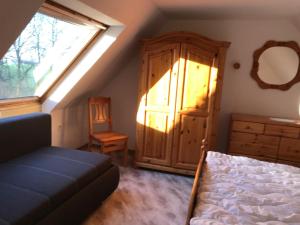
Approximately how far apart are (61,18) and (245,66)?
2.58 m

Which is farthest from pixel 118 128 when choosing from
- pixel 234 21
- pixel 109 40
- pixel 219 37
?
pixel 234 21

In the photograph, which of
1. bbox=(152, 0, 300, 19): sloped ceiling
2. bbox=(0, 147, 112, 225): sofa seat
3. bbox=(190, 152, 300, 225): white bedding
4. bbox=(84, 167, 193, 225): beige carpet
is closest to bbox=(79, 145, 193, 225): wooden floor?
bbox=(84, 167, 193, 225): beige carpet

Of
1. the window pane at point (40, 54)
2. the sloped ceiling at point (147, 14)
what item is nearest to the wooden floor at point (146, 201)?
the sloped ceiling at point (147, 14)

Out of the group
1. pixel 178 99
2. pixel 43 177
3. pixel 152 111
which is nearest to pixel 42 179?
pixel 43 177

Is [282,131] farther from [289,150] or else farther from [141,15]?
[141,15]

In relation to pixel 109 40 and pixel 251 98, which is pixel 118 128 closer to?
pixel 109 40

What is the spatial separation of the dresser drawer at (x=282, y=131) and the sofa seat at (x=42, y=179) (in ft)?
6.94

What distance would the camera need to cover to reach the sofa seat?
5.27ft

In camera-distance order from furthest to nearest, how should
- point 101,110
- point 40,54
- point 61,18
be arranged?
point 101,110, point 40,54, point 61,18

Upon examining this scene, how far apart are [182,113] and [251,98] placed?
1.20m

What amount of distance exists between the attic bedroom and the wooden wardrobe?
0.04 ft

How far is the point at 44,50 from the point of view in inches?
112

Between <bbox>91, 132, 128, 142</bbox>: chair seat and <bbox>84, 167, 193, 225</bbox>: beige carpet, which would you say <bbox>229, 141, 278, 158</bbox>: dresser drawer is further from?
<bbox>91, 132, 128, 142</bbox>: chair seat

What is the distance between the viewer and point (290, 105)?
3.56m
